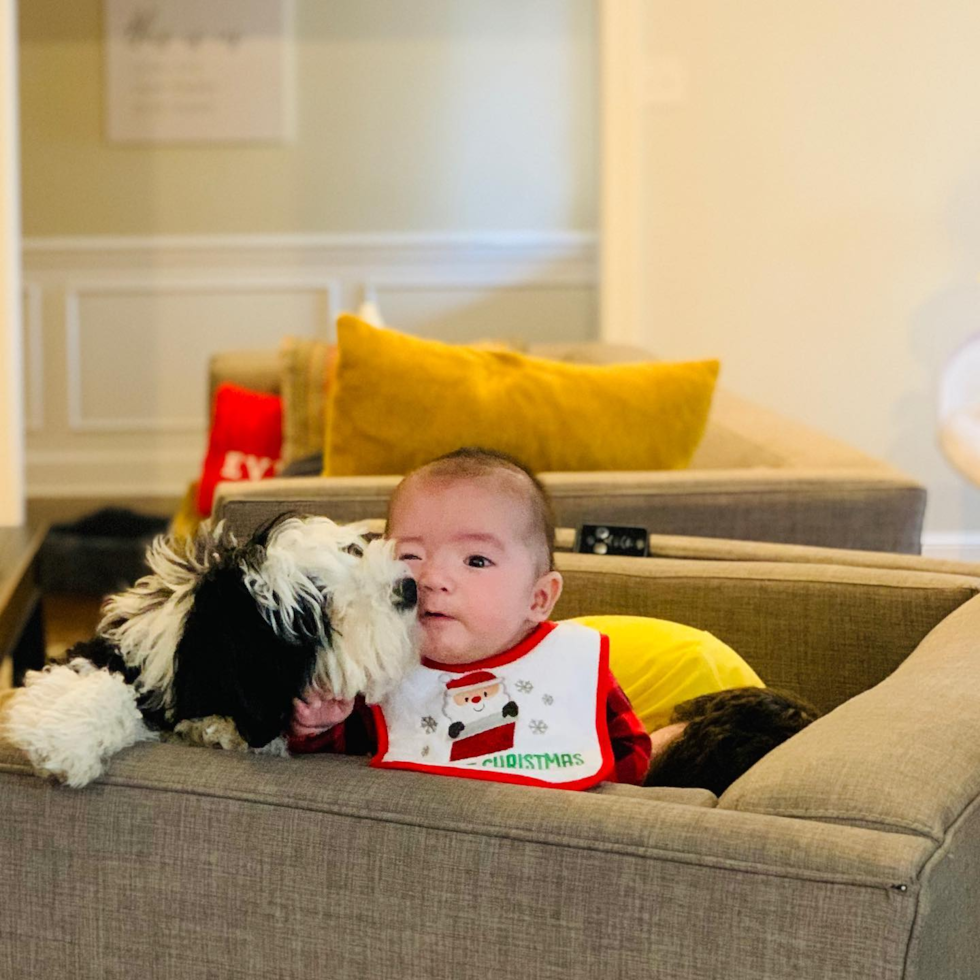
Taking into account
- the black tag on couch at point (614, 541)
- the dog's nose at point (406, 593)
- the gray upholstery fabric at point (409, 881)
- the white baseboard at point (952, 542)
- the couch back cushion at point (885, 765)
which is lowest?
the white baseboard at point (952, 542)

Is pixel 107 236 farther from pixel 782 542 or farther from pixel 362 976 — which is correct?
pixel 362 976

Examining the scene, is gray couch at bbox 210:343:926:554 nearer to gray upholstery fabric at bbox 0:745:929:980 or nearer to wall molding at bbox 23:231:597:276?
gray upholstery fabric at bbox 0:745:929:980

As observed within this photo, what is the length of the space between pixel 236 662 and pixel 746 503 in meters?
1.11

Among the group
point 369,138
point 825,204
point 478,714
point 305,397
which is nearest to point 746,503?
point 478,714

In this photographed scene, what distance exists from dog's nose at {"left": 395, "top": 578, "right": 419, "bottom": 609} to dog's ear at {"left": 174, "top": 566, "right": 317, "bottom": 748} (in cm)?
7

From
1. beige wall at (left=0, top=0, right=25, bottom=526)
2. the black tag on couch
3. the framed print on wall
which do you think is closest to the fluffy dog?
the black tag on couch

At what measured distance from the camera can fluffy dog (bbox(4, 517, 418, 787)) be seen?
3.23ft

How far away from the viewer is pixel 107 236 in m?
5.61

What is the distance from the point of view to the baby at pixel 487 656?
113cm

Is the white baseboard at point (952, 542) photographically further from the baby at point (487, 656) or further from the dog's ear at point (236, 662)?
the dog's ear at point (236, 662)

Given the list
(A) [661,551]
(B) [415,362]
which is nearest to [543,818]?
(A) [661,551]

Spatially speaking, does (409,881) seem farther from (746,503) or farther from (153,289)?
(153,289)

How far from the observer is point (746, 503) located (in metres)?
1.97

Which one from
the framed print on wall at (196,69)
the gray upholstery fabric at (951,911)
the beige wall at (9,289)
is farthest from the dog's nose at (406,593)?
the framed print on wall at (196,69)
